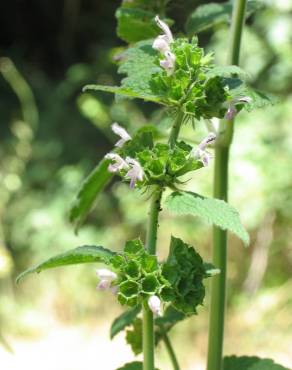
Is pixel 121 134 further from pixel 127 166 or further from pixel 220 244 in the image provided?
pixel 220 244

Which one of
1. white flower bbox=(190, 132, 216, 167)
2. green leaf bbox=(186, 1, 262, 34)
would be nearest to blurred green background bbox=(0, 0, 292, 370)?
green leaf bbox=(186, 1, 262, 34)

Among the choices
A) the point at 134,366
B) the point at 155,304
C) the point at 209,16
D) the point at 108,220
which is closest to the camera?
the point at 155,304

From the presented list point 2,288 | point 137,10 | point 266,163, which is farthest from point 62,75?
point 137,10

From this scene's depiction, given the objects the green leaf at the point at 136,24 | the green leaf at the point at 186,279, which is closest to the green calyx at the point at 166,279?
the green leaf at the point at 186,279

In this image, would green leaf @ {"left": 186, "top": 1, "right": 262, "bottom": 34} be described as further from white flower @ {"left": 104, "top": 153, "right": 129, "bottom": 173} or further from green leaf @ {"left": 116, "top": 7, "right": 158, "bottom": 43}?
white flower @ {"left": 104, "top": 153, "right": 129, "bottom": 173}

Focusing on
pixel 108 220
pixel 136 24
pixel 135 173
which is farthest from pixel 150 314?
pixel 108 220

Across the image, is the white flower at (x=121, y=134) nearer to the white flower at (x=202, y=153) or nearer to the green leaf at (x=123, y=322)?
the white flower at (x=202, y=153)

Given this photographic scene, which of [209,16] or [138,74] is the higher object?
[209,16]
